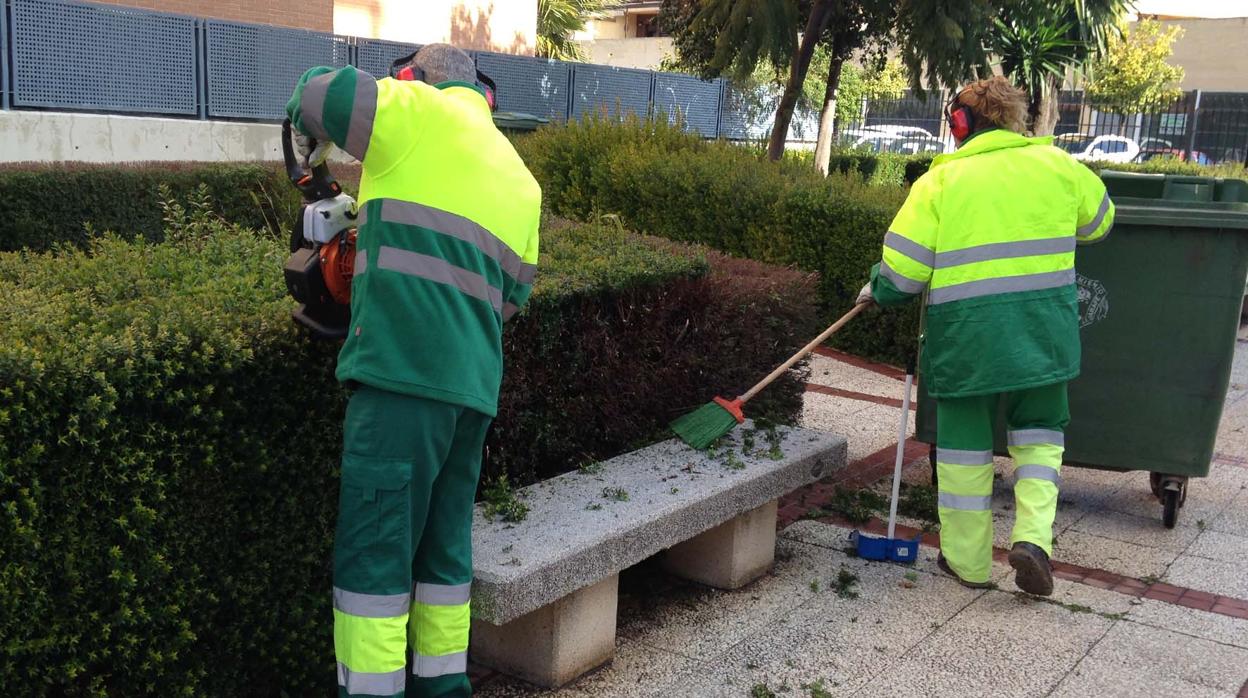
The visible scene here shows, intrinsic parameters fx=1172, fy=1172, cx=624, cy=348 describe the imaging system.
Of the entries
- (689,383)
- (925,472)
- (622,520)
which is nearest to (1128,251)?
(925,472)

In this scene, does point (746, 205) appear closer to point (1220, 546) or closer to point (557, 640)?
point (1220, 546)

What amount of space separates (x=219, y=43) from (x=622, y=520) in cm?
1362

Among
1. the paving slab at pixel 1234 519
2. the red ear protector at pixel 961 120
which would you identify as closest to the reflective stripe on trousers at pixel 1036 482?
the red ear protector at pixel 961 120

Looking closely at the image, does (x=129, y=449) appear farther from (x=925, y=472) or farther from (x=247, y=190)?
(x=247, y=190)

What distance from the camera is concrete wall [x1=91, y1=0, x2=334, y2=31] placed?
18.5m

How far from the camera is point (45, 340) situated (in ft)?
8.37

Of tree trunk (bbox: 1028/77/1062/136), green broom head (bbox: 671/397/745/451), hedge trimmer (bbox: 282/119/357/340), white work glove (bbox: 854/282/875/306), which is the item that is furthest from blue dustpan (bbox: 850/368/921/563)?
tree trunk (bbox: 1028/77/1062/136)

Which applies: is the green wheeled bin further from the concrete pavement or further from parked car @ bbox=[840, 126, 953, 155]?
parked car @ bbox=[840, 126, 953, 155]

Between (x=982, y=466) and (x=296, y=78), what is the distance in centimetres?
1410

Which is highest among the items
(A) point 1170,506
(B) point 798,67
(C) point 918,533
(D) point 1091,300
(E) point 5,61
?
(B) point 798,67

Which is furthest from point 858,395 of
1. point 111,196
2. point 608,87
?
point 608,87

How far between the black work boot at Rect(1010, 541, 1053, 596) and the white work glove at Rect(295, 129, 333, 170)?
9.20 ft

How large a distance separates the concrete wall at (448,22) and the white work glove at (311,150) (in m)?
19.8

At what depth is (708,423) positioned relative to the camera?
14.9 feet
